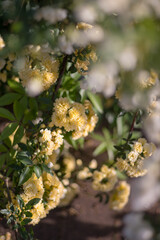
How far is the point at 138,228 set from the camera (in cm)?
83

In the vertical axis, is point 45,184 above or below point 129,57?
below

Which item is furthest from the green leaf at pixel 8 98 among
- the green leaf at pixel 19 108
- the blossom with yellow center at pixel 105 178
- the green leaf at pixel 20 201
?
the blossom with yellow center at pixel 105 178

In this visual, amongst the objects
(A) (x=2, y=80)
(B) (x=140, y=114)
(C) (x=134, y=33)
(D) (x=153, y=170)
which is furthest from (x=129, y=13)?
(A) (x=2, y=80)

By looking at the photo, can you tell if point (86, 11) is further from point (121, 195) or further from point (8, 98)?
point (121, 195)

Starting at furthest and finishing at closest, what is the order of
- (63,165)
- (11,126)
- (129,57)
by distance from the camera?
(63,165), (11,126), (129,57)

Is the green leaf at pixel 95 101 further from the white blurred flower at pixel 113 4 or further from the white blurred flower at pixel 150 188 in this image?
the white blurred flower at pixel 113 4

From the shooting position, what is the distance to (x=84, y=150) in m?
2.29

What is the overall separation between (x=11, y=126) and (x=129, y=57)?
86 centimetres

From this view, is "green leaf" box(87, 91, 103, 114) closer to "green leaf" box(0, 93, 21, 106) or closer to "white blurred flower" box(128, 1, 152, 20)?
"green leaf" box(0, 93, 21, 106)

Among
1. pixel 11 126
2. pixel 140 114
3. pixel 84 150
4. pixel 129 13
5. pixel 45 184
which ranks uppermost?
pixel 129 13

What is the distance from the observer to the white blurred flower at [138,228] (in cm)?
80

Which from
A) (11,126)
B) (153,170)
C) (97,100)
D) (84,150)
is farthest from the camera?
(84,150)

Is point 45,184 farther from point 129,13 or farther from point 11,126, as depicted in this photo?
point 129,13

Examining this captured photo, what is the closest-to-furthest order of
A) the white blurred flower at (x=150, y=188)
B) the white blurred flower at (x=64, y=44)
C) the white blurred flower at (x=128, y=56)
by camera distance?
the white blurred flower at (x=128, y=56) < the white blurred flower at (x=150, y=188) < the white blurred flower at (x=64, y=44)
